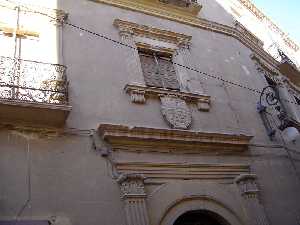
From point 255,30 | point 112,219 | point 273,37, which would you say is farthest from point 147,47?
point 273,37

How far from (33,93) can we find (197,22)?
565 cm

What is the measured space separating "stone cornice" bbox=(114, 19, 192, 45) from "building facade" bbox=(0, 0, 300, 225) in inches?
1.1

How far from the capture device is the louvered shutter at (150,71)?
8.27m

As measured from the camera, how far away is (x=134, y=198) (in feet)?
20.2

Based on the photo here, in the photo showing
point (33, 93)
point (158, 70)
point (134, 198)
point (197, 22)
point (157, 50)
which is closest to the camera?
Result: point (134, 198)

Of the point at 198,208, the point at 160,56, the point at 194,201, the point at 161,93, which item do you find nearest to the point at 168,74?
the point at 160,56

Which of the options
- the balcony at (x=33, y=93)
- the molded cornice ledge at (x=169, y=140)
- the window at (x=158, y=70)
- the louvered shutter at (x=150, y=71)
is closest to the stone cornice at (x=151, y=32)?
the window at (x=158, y=70)

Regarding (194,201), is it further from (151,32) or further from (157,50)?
(151,32)

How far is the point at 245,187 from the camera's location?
7.45 meters

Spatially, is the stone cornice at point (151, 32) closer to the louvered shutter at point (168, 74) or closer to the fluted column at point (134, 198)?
the louvered shutter at point (168, 74)

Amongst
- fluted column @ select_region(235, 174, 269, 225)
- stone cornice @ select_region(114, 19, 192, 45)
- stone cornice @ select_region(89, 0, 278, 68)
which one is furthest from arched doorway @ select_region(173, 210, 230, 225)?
stone cornice @ select_region(89, 0, 278, 68)

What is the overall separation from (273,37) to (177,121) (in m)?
11.1

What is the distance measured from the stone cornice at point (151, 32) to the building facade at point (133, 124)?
0.09 ft

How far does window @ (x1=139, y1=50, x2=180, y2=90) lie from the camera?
834 cm
